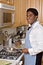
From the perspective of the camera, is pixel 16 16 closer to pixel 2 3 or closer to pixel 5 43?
pixel 5 43

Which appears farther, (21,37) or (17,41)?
(21,37)

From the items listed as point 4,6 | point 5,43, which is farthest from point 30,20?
point 5,43

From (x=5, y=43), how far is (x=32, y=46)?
2.69 ft

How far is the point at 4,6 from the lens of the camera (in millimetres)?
2182

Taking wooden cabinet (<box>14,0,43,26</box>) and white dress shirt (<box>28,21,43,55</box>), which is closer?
white dress shirt (<box>28,21,43,55</box>)

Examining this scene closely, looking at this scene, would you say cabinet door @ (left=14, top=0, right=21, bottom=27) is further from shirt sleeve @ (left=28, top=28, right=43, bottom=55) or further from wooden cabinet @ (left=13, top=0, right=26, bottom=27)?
shirt sleeve @ (left=28, top=28, right=43, bottom=55)

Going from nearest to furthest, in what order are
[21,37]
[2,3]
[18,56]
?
[2,3]
[18,56]
[21,37]

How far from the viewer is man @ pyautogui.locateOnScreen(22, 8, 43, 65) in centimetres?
235

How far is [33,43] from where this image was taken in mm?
2387

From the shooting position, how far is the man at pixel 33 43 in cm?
235

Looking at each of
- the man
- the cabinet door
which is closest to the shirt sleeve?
the man

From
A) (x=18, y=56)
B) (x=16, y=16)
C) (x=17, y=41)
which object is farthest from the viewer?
(x=17, y=41)

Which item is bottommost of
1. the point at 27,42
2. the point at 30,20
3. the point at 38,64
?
the point at 38,64

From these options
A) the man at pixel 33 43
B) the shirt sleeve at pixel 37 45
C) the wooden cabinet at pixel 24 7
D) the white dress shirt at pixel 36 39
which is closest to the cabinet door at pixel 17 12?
the wooden cabinet at pixel 24 7
